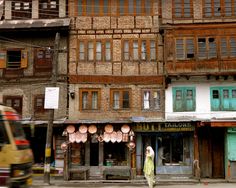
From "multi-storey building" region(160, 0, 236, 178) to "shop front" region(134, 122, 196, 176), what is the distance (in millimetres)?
345

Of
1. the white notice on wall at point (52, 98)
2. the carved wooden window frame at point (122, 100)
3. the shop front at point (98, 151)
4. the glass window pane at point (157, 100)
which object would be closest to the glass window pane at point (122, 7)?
the carved wooden window frame at point (122, 100)

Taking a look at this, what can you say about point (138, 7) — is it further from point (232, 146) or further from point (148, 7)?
point (232, 146)

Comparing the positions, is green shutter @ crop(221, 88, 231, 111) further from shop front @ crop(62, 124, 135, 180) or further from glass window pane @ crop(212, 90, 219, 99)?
shop front @ crop(62, 124, 135, 180)

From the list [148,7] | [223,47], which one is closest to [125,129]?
[223,47]

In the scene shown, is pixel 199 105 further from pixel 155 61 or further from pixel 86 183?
pixel 86 183

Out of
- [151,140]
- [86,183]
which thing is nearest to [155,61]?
[151,140]

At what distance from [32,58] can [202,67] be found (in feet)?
38.5

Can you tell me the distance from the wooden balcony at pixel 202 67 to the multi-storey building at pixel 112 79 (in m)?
1.28

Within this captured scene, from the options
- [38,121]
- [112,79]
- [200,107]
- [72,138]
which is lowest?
[72,138]

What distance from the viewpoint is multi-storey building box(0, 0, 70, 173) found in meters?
27.3

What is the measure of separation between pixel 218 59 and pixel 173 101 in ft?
13.4

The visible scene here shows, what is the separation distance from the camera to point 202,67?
26172 mm

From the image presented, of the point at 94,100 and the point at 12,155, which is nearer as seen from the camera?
the point at 12,155

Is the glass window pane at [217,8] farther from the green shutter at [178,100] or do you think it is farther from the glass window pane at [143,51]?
the green shutter at [178,100]
